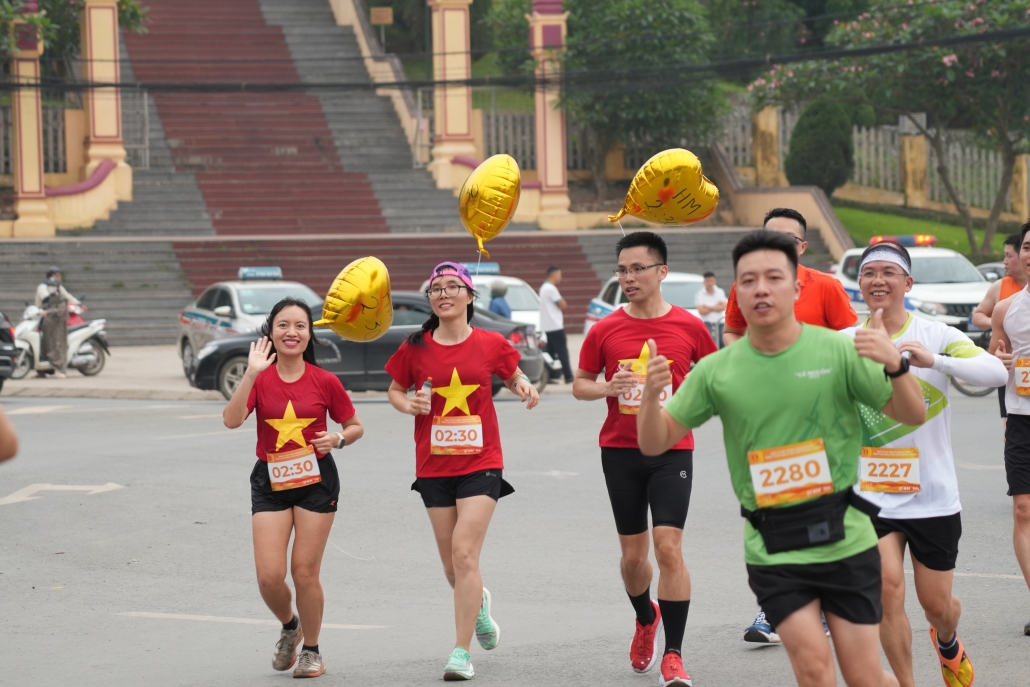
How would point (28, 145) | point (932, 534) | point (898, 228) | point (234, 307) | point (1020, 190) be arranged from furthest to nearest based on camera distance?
point (1020, 190), point (898, 228), point (28, 145), point (234, 307), point (932, 534)

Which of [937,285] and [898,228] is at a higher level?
[937,285]

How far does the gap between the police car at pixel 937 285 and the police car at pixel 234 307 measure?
8.31 m

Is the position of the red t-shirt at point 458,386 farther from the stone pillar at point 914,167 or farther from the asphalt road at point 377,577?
the stone pillar at point 914,167

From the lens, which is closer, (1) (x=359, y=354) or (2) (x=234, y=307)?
(1) (x=359, y=354)

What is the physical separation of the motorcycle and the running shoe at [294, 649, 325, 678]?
1600 centimetres

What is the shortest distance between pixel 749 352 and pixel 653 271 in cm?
205

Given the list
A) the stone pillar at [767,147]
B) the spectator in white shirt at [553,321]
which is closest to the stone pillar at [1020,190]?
the stone pillar at [767,147]

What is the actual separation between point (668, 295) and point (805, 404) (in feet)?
59.2

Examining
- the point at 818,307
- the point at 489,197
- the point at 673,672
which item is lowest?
the point at 673,672

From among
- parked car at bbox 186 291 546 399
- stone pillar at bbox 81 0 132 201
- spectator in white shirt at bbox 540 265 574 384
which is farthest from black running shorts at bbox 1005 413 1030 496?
stone pillar at bbox 81 0 132 201

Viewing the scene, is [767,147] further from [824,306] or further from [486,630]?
[486,630]

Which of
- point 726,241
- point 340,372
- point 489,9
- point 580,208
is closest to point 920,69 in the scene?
point 726,241

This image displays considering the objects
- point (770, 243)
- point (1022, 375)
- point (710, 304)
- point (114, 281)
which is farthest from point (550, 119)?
point (770, 243)

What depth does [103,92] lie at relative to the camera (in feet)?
112
